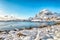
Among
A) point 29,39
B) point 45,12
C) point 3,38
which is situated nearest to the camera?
point 29,39

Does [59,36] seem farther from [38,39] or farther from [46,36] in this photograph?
[38,39]

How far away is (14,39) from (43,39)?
4.70ft

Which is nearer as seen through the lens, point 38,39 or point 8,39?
point 38,39

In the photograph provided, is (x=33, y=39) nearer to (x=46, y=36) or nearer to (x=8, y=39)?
(x=46, y=36)

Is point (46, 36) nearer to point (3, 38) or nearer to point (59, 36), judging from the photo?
point (59, 36)

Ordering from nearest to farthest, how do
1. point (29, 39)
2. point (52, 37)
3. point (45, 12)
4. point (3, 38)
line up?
point (29, 39), point (52, 37), point (3, 38), point (45, 12)

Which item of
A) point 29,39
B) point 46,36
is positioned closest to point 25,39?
point 29,39

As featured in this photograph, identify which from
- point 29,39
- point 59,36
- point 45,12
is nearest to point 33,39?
point 29,39

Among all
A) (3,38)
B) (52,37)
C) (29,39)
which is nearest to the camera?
(29,39)

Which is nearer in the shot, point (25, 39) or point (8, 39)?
point (25, 39)

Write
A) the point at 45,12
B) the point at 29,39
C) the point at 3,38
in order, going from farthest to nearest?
the point at 45,12
the point at 3,38
the point at 29,39

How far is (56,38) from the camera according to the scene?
6609mm

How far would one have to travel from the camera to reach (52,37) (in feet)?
22.7

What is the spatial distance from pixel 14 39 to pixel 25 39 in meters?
0.64
